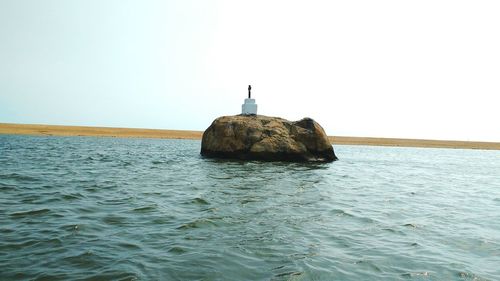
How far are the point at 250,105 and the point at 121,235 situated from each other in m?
22.0

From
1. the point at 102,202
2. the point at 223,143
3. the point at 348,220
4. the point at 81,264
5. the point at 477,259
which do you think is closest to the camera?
the point at 81,264

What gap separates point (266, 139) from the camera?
2436 cm

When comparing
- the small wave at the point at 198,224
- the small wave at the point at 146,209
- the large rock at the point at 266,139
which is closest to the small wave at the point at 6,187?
the small wave at the point at 146,209

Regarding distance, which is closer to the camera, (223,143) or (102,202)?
(102,202)


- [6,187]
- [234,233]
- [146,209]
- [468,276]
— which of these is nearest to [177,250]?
[234,233]

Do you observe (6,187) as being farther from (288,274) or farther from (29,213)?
(288,274)

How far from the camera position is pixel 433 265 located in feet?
18.8

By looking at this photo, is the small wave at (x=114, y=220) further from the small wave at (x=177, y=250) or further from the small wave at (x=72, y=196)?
the small wave at (x=72, y=196)

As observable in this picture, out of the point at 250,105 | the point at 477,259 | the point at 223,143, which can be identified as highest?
the point at 250,105

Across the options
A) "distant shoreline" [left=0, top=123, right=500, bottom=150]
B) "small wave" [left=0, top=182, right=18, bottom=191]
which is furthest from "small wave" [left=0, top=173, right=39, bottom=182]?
"distant shoreline" [left=0, top=123, right=500, bottom=150]

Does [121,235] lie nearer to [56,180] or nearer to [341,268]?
[341,268]

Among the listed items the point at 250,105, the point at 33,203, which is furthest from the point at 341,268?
the point at 250,105

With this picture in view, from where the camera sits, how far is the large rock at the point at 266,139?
2430 centimetres

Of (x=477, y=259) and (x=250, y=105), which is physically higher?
(x=250, y=105)
